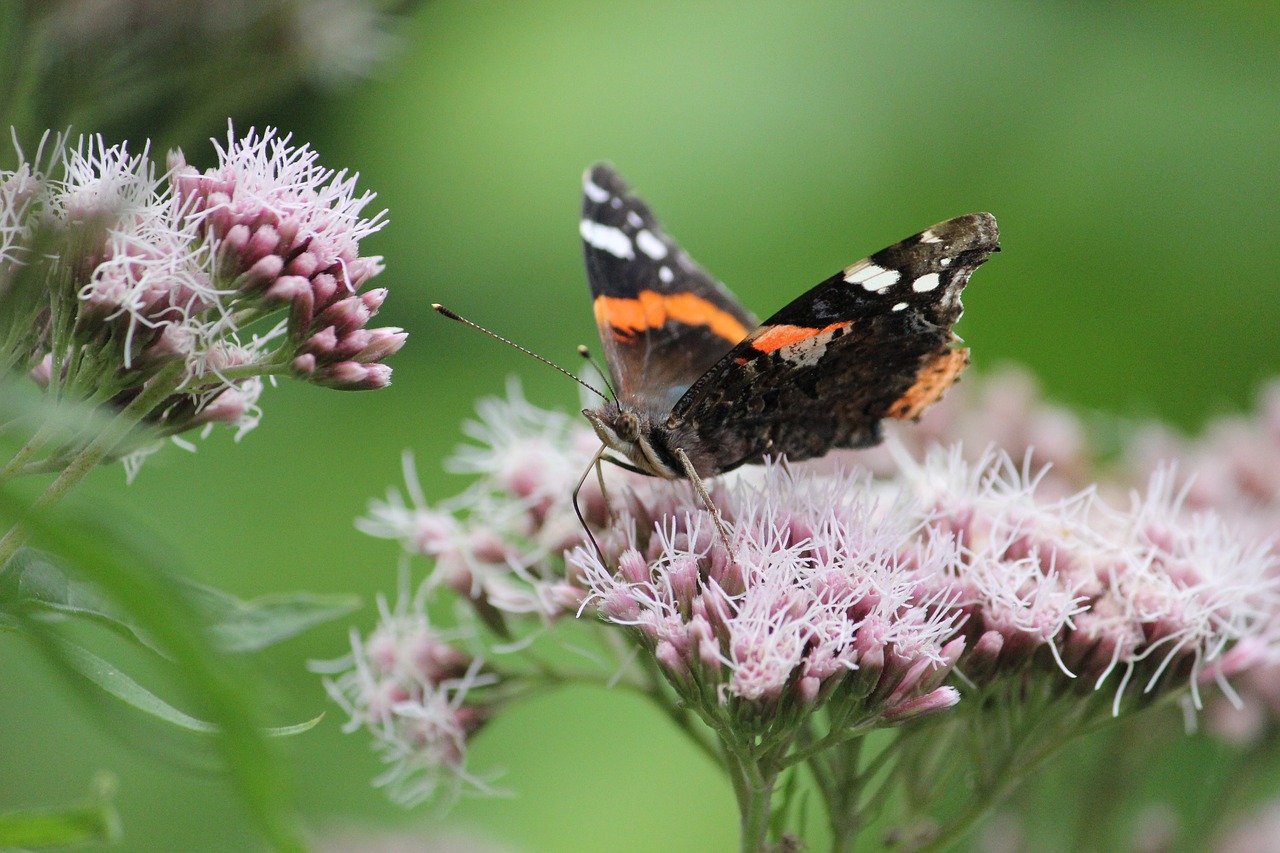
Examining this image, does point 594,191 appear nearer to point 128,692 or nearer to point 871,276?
point 871,276

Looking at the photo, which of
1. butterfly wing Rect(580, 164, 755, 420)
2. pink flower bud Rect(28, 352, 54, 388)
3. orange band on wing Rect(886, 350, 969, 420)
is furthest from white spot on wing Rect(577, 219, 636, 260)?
pink flower bud Rect(28, 352, 54, 388)

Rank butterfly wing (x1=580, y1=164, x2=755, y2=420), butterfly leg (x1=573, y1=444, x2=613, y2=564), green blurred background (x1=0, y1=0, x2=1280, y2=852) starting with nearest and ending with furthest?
butterfly leg (x1=573, y1=444, x2=613, y2=564), butterfly wing (x1=580, y1=164, x2=755, y2=420), green blurred background (x1=0, y1=0, x2=1280, y2=852)

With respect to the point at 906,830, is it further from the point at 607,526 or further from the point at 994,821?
the point at 994,821

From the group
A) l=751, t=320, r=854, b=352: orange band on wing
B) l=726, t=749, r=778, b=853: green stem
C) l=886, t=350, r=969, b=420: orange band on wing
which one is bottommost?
l=726, t=749, r=778, b=853: green stem

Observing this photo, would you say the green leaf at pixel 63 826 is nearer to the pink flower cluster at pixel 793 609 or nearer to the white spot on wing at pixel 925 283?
the pink flower cluster at pixel 793 609

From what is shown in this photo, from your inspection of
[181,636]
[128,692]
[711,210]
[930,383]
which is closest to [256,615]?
[128,692]

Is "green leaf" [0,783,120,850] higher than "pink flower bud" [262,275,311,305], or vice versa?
"pink flower bud" [262,275,311,305]

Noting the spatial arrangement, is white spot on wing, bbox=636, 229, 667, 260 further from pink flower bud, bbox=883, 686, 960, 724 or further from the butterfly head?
pink flower bud, bbox=883, 686, 960, 724
